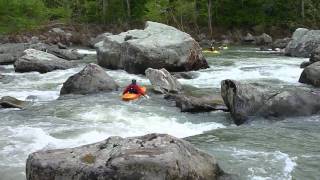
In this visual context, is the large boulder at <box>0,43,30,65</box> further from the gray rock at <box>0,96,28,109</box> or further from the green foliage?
the green foliage

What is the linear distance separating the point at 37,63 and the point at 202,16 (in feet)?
95.1

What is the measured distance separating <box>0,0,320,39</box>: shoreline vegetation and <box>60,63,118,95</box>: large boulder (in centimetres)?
2703

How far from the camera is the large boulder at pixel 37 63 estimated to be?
67.1 feet

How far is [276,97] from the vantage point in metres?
11.7

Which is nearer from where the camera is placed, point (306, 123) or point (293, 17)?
point (306, 123)

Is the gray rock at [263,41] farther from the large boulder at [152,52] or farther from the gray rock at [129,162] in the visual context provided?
the gray rock at [129,162]

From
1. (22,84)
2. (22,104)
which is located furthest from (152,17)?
(22,104)

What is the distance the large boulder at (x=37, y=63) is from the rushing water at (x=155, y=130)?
3459mm

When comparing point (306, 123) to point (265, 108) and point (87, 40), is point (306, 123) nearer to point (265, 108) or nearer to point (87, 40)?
point (265, 108)

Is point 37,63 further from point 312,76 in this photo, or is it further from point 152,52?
point 312,76

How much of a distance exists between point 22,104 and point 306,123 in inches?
297

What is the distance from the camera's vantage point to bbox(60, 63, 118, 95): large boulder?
15094 millimetres

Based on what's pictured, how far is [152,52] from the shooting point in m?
19.6

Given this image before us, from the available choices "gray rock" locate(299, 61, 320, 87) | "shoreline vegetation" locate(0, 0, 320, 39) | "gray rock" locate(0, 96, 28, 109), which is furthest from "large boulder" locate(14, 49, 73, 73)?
"shoreline vegetation" locate(0, 0, 320, 39)
